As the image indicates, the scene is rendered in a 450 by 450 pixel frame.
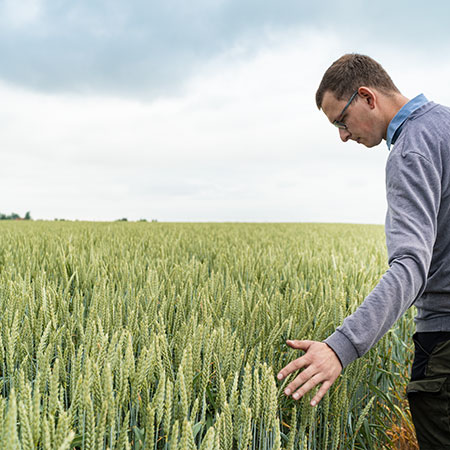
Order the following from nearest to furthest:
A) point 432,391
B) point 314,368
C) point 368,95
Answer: point 314,368
point 432,391
point 368,95

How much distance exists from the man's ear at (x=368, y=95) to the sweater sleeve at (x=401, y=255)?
0.24 metres

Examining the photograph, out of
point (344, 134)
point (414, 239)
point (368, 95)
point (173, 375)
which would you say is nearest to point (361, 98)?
point (368, 95)

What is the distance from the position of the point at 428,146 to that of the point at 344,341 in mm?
586

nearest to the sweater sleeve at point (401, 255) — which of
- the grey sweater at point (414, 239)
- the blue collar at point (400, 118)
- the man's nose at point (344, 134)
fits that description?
the grey sweater at point (414, 239)

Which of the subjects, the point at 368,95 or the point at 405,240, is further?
the point at 368,95

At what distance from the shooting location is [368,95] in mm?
1363

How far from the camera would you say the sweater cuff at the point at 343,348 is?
99 centimetres

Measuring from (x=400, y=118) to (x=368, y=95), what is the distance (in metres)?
0.12

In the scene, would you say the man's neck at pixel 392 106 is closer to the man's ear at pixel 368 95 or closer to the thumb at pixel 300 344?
the man's ear at pixel 368 95

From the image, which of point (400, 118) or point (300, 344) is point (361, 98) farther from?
point (300, 344)

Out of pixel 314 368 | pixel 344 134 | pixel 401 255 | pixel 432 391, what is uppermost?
pixel 344 134

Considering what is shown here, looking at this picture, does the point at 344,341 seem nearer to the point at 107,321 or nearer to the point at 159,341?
the point at 159,341

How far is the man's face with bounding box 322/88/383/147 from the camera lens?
1.37m

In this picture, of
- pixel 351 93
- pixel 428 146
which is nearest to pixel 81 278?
pixel 351 93
